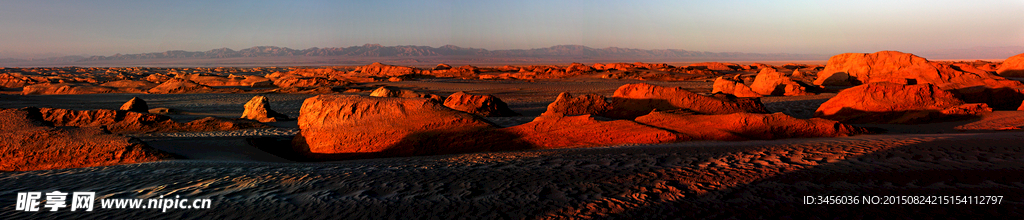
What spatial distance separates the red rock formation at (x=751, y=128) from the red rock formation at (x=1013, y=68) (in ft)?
84.7

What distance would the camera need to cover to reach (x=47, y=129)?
584 centimetres

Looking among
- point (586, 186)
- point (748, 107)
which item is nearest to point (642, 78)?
A: point (748, 107)

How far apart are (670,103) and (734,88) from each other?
926 cm

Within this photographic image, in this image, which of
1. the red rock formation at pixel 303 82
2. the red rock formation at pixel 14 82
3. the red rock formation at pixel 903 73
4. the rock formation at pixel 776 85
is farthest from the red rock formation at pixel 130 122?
the red rock formation at pixel 14 82

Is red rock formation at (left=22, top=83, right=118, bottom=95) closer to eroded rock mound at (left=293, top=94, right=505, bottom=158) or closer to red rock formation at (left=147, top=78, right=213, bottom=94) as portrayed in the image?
red rock formation at (left=147, top=78, right=213, bottom=94)

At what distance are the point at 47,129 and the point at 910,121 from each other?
12.8 m

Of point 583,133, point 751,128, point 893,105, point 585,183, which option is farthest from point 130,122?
point 893,105

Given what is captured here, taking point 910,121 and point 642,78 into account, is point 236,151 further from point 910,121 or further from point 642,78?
point 642,78

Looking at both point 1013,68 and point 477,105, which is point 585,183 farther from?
point 1013,68

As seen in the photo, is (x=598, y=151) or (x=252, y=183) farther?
(x=598, y=151)

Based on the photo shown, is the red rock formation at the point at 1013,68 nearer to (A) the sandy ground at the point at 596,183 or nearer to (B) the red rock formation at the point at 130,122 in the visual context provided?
(A) the sandy ground at the point at 596,183

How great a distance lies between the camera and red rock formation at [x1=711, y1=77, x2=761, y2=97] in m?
17.3

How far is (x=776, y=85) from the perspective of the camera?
60.8 ft

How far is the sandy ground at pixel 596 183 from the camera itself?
121 inches
